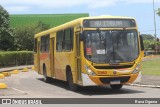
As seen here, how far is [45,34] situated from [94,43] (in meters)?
8.69

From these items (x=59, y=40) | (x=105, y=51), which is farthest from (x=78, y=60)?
(x=59, y=40)

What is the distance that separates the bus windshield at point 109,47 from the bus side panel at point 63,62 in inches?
64.6

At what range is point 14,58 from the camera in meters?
55.2

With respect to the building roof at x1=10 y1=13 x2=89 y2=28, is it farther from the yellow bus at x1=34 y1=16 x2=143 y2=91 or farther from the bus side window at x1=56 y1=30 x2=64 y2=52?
the yellow bus at x1=34 y1=16 x2=143 y2=91

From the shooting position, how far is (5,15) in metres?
72.3

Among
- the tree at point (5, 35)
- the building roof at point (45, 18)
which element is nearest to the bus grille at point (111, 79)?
→ the tree at point (5, 35)

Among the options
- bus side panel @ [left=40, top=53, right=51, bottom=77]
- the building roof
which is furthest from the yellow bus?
the building roof

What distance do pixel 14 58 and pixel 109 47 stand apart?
38.6 m

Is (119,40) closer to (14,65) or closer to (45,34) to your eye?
(45,34)

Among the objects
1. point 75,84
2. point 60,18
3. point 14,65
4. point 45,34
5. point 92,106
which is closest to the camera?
point 92,106

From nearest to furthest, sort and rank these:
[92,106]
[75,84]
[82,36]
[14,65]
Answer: [92,106] < [82,36] < [75,84] < [14,65]

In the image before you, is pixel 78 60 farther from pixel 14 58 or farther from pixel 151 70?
pixel 14 58

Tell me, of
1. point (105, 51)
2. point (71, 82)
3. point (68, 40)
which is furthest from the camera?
point (68, 40)

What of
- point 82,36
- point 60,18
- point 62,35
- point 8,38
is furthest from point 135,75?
point 60,18
